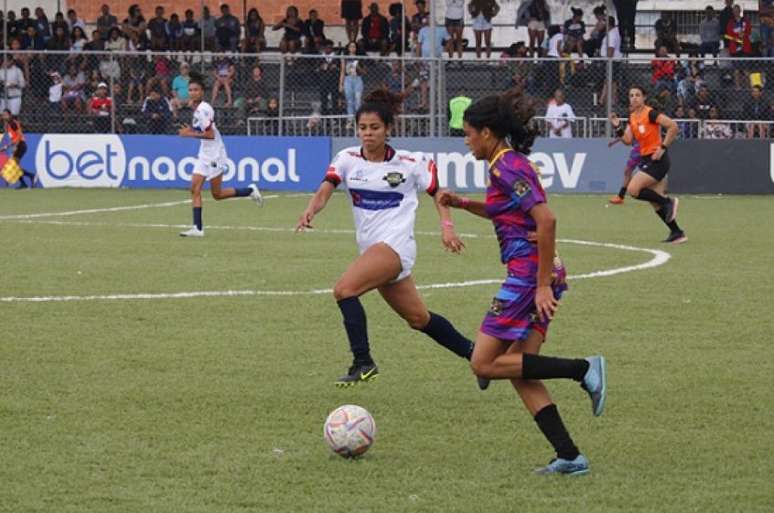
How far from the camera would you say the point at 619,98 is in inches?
1153

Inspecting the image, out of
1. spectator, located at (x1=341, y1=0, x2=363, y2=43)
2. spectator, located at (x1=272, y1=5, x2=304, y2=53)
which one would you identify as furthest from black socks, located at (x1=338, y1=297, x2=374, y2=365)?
spectator, located at (x1=341, y1=0, x2=363, y2=43)

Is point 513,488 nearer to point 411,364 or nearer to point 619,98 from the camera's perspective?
point 411,364

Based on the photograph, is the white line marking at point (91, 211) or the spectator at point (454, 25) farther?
the spectator at point (454, 25)

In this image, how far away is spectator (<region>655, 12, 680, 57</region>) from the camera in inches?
1243

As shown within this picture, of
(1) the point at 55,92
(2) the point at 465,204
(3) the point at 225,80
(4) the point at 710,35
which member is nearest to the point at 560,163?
(4) the point at 710,35

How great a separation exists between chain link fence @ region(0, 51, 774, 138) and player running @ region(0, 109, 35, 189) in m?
1.02

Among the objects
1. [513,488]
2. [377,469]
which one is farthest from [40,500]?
[513,488]

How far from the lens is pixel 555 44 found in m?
31.5

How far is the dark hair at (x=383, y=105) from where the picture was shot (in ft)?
31.7

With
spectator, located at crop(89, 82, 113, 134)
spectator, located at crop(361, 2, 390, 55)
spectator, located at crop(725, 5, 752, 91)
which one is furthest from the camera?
spectator, located at crop(361, 2, 390, 55)

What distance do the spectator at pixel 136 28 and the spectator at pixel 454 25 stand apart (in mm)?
6351

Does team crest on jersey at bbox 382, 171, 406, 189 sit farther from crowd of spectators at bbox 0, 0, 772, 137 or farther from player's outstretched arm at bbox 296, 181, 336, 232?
crowd of spectators at bbox 0, 0, 772, 137

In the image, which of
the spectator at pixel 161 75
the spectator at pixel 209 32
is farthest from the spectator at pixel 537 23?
the spectator at pixel 161 75

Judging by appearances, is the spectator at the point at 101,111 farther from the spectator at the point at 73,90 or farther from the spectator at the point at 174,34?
the spectator at the point at 174,34
